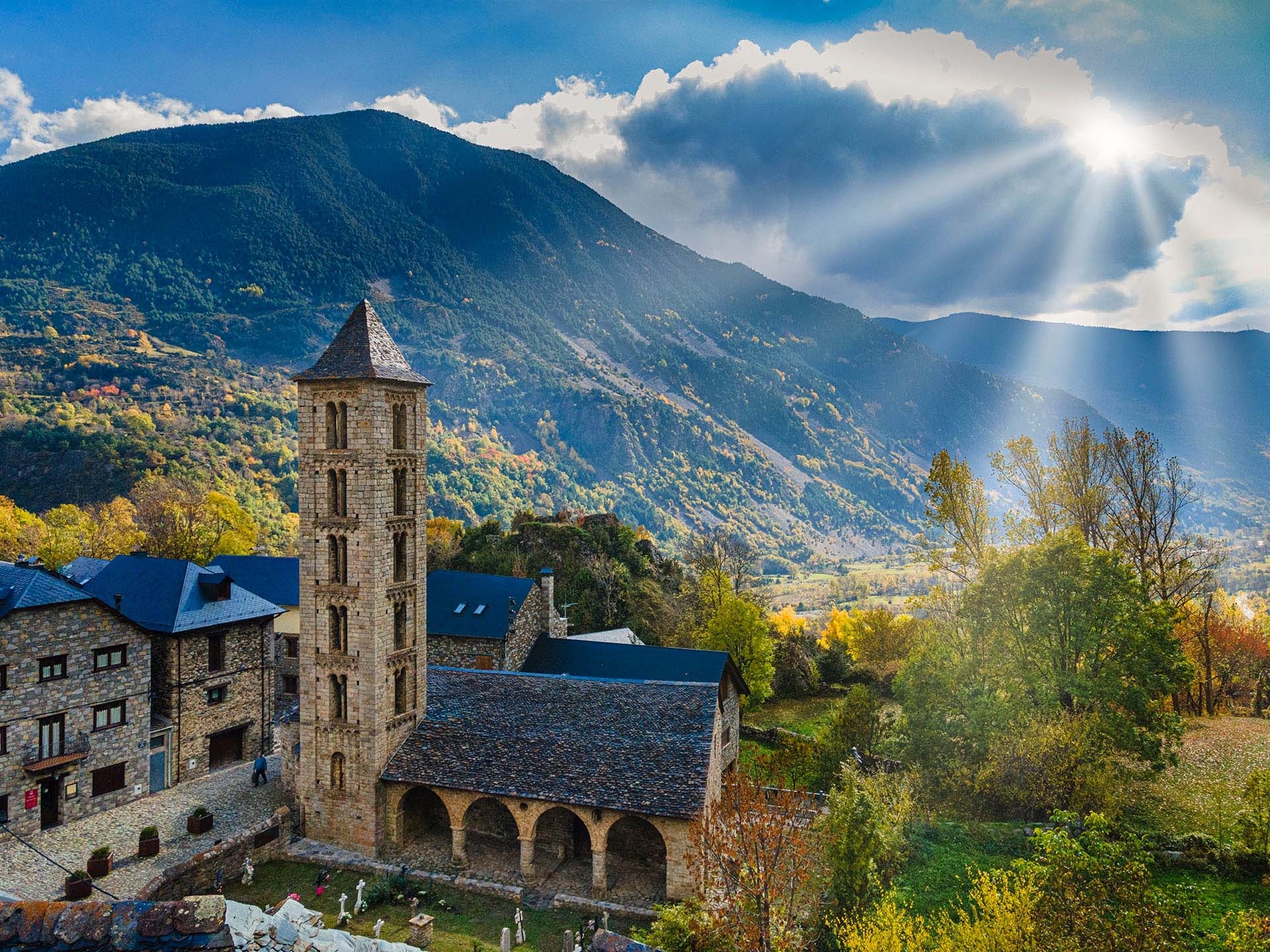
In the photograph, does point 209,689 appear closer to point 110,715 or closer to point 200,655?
point 200,655

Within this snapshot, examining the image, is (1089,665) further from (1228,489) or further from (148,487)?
(1228,489)

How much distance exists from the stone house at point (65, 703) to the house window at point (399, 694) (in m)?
11.2

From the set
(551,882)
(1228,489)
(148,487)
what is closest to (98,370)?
(148,487)

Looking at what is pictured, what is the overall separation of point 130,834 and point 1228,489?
236 m

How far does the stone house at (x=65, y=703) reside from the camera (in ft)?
81.6

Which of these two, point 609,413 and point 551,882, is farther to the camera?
point 609,413

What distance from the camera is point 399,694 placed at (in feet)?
88.4

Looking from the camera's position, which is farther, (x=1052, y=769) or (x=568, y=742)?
(x=568, y=742)

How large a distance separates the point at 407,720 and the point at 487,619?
1233 cm

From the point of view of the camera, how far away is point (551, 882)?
Answer: 24156 millimetres

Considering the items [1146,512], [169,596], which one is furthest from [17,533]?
[1146,512]

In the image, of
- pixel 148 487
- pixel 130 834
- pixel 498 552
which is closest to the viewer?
pixel 130 834

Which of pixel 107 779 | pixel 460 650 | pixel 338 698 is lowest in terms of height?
pixel 107 779

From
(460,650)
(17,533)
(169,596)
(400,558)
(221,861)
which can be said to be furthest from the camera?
(17,533)
